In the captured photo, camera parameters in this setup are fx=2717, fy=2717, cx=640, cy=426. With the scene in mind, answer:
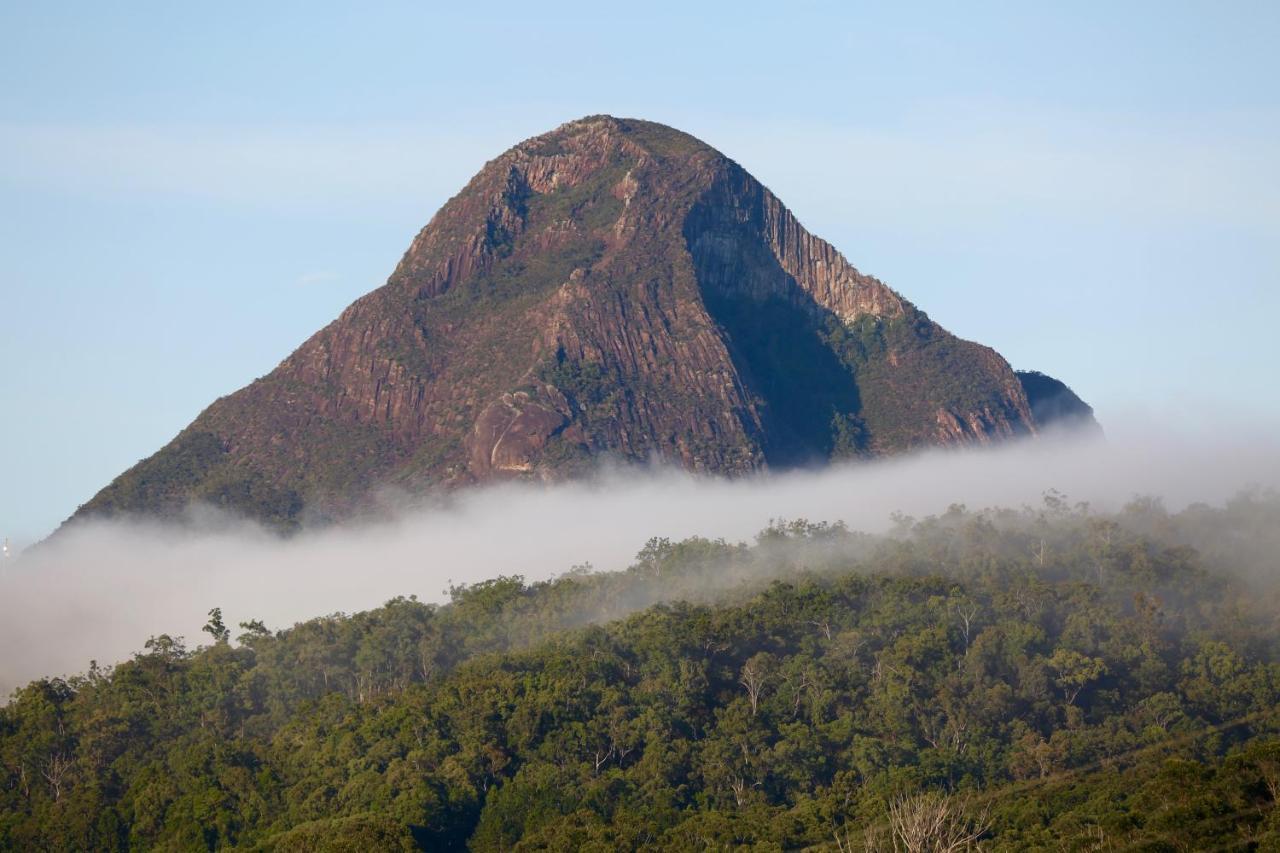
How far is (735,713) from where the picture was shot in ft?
431

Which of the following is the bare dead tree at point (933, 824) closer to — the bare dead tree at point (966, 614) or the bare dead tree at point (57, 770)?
the bare dead tree at point (966, 614)

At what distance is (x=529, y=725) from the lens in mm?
128750

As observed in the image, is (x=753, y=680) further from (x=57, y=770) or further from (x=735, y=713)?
(x=57, y=770)

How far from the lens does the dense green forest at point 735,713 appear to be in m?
114

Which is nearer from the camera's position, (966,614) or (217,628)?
(966,614)

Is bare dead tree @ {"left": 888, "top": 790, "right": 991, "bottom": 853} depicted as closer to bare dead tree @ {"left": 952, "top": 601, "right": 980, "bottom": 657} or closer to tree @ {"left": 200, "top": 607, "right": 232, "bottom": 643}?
bare dead tree @ {"left": 952, "top": 601, "right": 980, "bottom": 657}

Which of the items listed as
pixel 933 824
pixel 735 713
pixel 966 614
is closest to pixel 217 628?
pixel 735 713

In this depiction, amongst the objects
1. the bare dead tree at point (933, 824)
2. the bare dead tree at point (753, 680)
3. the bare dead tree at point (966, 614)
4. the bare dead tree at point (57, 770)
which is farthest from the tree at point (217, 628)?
the bare dead tree at point (933, 824)

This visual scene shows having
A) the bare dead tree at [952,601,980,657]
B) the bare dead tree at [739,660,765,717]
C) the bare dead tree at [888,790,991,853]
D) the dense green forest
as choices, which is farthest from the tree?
the bare dead tree at [888,790,991,853]

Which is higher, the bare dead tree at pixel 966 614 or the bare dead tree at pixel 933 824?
the bare dead tree at pixel 966 614

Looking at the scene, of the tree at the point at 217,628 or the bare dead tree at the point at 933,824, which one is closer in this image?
the bare dead tree at the point at 933,824

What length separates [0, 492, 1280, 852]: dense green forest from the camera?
11356 cm

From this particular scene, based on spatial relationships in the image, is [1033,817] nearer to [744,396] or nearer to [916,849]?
[916,849]

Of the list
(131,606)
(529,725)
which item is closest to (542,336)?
(131,606)
